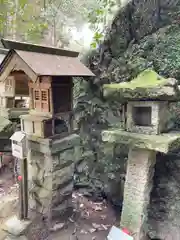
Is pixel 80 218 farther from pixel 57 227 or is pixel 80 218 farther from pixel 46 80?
pixel 46 80

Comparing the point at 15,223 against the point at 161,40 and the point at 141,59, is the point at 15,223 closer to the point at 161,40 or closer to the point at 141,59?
the point at 141,59

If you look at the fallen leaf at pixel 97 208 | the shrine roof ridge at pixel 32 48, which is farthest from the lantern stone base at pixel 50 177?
the shrine roof ridge at pixel 32 48

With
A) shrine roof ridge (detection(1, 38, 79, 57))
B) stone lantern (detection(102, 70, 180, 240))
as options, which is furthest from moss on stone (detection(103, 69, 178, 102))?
shrine roof ridge (detection(1, 38, 79, 57))

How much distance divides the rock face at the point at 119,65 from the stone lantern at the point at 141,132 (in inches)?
46.0

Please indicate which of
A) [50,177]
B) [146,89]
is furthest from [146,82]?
[50,177]

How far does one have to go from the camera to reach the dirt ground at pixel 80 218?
4.73 m

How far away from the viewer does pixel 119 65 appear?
609 cm

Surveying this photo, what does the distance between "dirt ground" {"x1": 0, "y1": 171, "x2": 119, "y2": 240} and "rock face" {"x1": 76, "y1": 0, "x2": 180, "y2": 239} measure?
441mm

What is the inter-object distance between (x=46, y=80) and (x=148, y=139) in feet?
7.06

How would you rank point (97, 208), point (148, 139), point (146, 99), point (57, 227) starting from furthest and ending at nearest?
point (97, 208) → point (57, 227) → point (146, 99) → point (148, 139)

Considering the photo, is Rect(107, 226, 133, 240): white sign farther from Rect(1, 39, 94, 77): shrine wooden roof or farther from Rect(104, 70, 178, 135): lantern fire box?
Rect(1, 39, 94, 77): shrine wooden roof

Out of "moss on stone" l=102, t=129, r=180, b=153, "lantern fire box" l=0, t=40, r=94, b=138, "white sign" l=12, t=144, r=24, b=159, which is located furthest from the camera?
"white sign" l=12, t=144, r=24, b=159

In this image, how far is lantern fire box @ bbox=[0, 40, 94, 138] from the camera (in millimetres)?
3717

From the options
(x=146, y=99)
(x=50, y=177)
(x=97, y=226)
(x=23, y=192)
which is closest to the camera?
(x=146, y=99)
